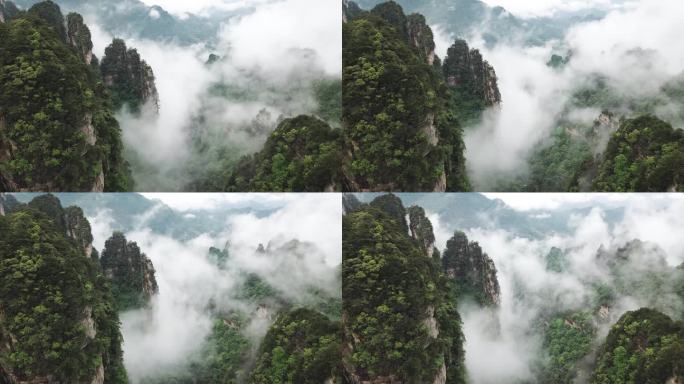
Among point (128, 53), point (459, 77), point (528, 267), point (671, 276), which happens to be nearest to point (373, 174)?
point (459, 77)

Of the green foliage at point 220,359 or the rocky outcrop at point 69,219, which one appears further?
Result: the green foliage at point 220,359

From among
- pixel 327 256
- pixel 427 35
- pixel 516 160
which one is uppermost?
pixel 427 35

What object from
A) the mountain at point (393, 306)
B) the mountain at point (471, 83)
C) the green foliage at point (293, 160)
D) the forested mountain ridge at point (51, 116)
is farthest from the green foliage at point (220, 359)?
the mountain at point (471, 83)

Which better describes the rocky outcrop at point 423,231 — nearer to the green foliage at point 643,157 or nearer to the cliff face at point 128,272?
the green foliage at point 643,157

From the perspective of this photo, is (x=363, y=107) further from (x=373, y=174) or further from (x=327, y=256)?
(x=327, y=256)

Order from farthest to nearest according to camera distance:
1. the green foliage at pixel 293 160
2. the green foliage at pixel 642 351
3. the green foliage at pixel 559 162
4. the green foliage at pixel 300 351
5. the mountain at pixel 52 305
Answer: the green foliage at pixel 559 162 < the green foliage at pixel 293 160 < the green foliage at pixel 300 351 < the green foliage at pixel 642 351 < the mountain at pixel 52 305

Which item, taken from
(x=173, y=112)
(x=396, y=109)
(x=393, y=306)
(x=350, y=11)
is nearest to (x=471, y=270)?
(x=393, y=306)

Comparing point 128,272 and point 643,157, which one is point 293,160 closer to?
point 128,272
